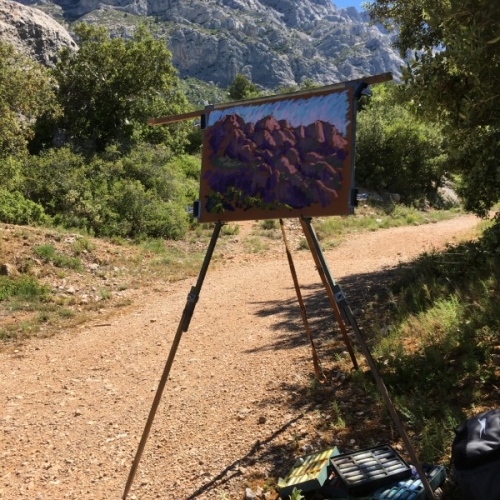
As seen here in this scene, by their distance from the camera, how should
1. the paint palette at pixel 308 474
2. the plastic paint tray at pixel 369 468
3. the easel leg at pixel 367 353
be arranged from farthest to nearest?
1. the paint palette at pixel 308 474
2. the plastic paint tray at pixel 369 468
3. the easel leg at pixel 367 353

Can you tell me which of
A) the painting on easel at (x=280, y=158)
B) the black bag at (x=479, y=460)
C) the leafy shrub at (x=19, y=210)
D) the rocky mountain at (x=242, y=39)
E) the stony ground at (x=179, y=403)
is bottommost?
the stony ground at (x=179, y=403)

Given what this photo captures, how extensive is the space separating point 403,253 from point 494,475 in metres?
10.5

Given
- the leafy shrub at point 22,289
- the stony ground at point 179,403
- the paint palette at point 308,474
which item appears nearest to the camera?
the paint palette at point 308,474

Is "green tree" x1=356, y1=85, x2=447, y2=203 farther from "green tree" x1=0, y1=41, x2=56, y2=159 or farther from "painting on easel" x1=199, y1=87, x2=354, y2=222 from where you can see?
"painting on easel" x1=199, y1=87, x2=354, y2=222

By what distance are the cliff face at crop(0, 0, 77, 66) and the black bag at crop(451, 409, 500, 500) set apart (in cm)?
2668

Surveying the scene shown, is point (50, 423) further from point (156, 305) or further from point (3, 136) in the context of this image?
point (3, 136)

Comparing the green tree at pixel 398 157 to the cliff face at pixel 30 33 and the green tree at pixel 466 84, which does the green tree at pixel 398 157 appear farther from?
the cliff face at pixel 30 33

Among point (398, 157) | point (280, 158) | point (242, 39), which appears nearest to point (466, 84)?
point (280, 158)

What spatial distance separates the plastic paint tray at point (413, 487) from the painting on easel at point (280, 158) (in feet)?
5.71

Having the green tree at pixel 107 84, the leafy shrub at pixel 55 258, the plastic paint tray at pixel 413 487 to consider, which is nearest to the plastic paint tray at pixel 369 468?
the plastic paint tray at pixel 413 487

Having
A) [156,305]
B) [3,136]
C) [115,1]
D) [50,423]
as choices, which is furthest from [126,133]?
[115,1]

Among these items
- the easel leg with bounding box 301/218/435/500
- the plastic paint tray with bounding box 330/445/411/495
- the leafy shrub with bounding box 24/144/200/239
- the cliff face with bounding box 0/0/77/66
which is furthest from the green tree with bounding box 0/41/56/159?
the plastic paint tray with bounding box 330/445/411/495

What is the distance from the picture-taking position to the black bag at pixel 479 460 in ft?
8.59

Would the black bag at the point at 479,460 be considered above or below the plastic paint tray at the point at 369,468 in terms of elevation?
above
